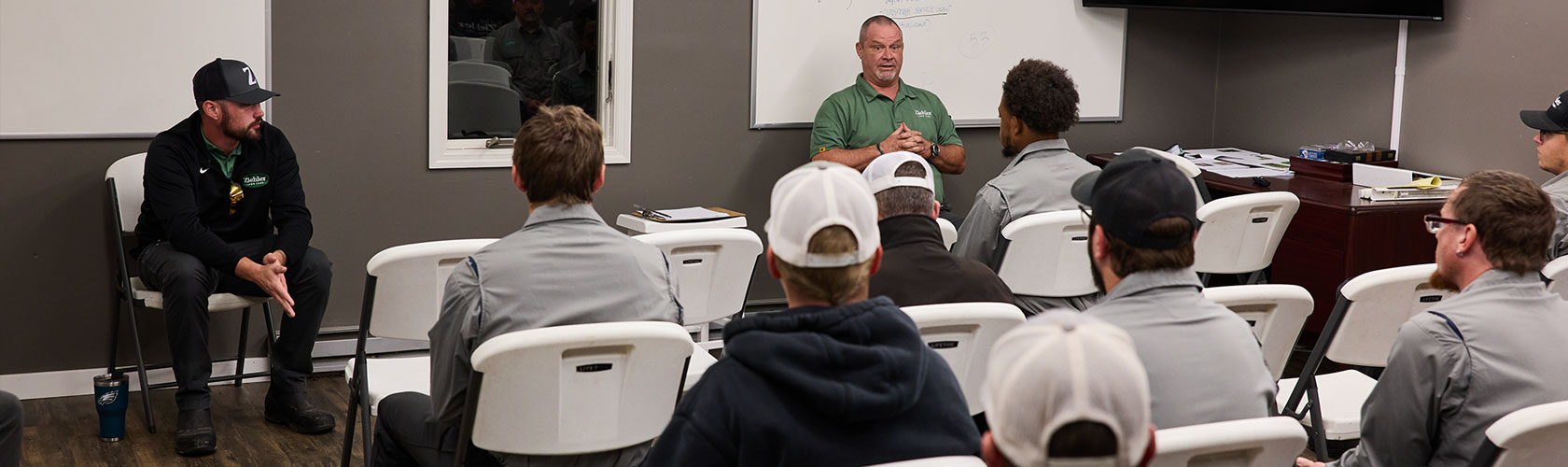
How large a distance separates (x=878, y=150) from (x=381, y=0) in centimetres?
205

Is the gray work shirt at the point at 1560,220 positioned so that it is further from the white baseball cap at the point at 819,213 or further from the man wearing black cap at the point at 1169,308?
the white baseball cap at the point at 819,213

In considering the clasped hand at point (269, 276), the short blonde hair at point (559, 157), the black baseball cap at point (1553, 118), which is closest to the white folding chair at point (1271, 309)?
the short blonde hair at point (559, 157)

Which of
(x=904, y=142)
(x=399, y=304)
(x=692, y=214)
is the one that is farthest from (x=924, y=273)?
(x=904, y=142)

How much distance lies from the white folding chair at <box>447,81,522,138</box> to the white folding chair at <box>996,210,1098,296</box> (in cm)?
238

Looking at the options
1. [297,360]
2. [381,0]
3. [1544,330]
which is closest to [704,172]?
[381,0]

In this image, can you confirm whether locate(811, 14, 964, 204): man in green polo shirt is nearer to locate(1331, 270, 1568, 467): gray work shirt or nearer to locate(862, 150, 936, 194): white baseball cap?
locate(862, 150, 936, 194): white baseball cap

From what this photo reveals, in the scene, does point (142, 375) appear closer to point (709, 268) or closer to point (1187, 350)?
point (709, 268)

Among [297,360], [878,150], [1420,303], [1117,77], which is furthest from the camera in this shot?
[1117,77]

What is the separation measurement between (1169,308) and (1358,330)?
117 cm

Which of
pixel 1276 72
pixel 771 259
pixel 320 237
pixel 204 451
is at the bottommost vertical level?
pixel 204 451

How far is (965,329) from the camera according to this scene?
2443 millimetres

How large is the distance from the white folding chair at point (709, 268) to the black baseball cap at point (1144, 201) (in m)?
1.43

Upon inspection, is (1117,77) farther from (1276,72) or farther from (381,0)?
(381,0)

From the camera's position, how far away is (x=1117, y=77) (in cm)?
620
